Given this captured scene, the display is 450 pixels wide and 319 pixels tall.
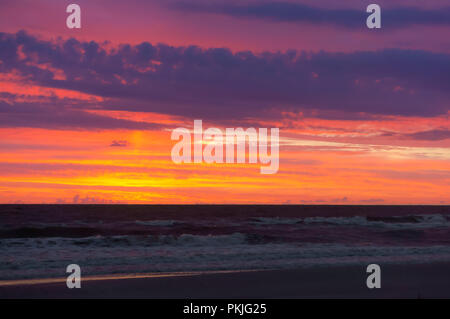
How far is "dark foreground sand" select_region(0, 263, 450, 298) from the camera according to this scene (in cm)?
1299

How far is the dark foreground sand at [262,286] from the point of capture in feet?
42.6

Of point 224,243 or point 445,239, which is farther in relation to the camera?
point 445,239

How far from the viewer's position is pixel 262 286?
1429cm

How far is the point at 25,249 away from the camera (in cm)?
2317
